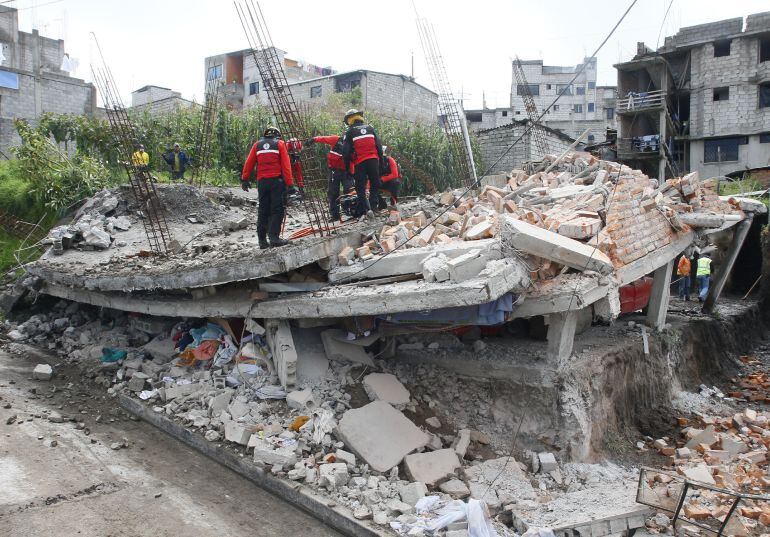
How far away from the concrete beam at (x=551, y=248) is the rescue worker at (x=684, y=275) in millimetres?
8628

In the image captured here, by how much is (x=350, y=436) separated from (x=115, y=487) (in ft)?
6.85

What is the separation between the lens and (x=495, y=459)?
19.2ft

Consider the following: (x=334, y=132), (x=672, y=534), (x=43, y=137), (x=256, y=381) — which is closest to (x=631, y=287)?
(x=672, y=534)

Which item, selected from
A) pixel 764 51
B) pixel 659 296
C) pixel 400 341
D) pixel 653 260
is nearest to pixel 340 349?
pixel 400 341

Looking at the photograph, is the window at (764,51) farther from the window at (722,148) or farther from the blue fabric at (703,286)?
the blue fabric at (703,286)

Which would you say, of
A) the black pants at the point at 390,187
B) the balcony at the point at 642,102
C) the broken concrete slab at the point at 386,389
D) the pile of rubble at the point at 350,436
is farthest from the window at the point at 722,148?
the broken concrete slab at the point at 386,389

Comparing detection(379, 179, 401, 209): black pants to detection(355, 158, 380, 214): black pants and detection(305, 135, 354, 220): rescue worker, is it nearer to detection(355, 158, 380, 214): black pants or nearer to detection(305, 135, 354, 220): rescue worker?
detection(305, 135, 354, 220): rescue worker

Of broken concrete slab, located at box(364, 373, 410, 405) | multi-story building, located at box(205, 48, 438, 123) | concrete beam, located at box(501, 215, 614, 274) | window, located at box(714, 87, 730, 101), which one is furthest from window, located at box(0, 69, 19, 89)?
window, located at box(714, 87, 730, 101)

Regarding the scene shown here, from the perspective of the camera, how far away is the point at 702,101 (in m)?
27.7

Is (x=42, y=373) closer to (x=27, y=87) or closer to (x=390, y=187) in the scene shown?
(x=390, y=187)

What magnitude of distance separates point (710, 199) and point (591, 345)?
4008 millimetres

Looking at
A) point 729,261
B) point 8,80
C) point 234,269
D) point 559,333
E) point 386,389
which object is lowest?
point 386,389

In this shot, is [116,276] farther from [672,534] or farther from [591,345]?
[672,534]

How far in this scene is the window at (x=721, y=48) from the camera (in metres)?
27.3
